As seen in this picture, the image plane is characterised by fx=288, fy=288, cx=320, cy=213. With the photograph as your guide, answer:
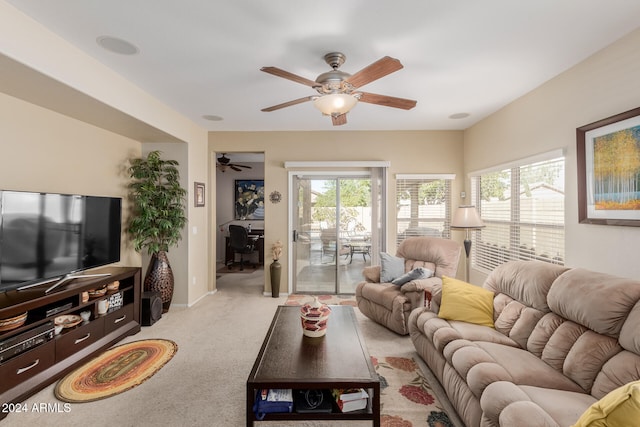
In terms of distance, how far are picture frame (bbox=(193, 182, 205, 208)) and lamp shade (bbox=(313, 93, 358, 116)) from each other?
2817mm

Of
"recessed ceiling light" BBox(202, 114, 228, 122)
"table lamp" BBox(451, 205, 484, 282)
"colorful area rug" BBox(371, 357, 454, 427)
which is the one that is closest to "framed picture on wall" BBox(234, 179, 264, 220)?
"recessed ceiling light" BBox(202, 114, 228, 122)

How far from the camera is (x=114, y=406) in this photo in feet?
6.79

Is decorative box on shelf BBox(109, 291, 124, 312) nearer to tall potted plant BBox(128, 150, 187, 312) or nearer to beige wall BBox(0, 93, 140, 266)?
tall potted plant BBox(128, 150, 187, 312)

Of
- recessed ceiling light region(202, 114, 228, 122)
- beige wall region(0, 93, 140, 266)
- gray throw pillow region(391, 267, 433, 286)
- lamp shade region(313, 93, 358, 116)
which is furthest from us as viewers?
recessed ceiling light region(202, 114, 228, 122)

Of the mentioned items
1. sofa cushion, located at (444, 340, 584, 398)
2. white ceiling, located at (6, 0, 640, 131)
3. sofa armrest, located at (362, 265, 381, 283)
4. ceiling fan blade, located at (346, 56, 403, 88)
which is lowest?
sofa cushion, located at (444, 340, 584, 398)

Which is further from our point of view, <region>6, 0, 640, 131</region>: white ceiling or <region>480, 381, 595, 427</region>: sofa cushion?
<region>6, 0, 640, 131</region>: white ceiling

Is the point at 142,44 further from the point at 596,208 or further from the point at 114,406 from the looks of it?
the point at 596,208

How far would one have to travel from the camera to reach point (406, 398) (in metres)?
2.14

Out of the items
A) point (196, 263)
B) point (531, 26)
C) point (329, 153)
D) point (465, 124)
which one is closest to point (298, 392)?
point (531, 26)

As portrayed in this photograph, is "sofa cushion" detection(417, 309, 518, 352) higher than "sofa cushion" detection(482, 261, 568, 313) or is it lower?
lower

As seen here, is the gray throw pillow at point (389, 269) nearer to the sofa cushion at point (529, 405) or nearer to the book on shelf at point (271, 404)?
the sofa cushion at point (529, 405)

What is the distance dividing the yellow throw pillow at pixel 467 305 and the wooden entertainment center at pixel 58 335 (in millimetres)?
3177

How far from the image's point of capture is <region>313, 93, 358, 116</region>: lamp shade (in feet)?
7.57

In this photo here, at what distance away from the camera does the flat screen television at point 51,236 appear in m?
2.20
